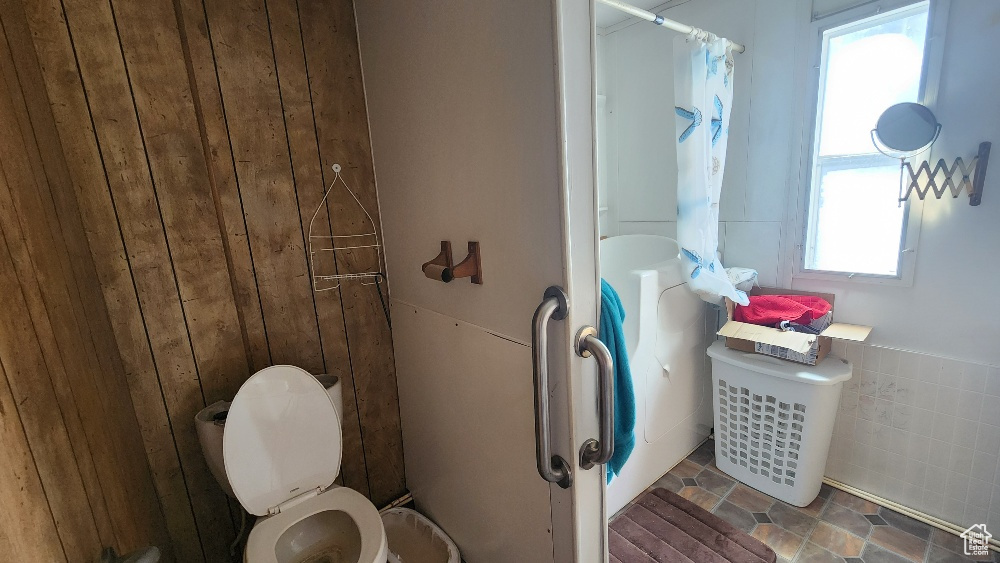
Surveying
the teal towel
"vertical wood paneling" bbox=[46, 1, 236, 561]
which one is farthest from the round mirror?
"vertical wood paneling" bbox=[46, 1, 236, 561]

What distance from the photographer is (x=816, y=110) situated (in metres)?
1.83

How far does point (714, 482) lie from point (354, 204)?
2131 millimetres

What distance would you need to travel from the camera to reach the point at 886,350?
1739 mm

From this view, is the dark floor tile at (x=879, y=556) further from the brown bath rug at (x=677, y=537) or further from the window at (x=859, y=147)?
the window at (x=859, y=147)

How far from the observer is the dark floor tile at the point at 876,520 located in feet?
5.65

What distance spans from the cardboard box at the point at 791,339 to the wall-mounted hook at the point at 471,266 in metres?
1.38

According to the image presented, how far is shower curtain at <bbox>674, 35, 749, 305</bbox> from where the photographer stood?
5.81 feet

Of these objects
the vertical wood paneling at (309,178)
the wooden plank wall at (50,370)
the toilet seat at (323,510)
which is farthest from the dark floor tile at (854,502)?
the wooden plank wall at (50,370)

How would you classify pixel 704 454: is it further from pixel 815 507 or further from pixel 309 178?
pixel 309 178

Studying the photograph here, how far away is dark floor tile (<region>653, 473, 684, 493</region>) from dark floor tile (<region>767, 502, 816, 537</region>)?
0.37m

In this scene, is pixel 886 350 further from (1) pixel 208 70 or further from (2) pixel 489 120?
(1) pixel 208 70

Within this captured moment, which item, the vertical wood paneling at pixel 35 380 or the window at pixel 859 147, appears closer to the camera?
the vertical wood paneling at pixel 35 380

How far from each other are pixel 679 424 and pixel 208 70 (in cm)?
247

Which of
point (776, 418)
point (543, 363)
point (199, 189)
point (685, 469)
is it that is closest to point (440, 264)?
point (543, 363)
